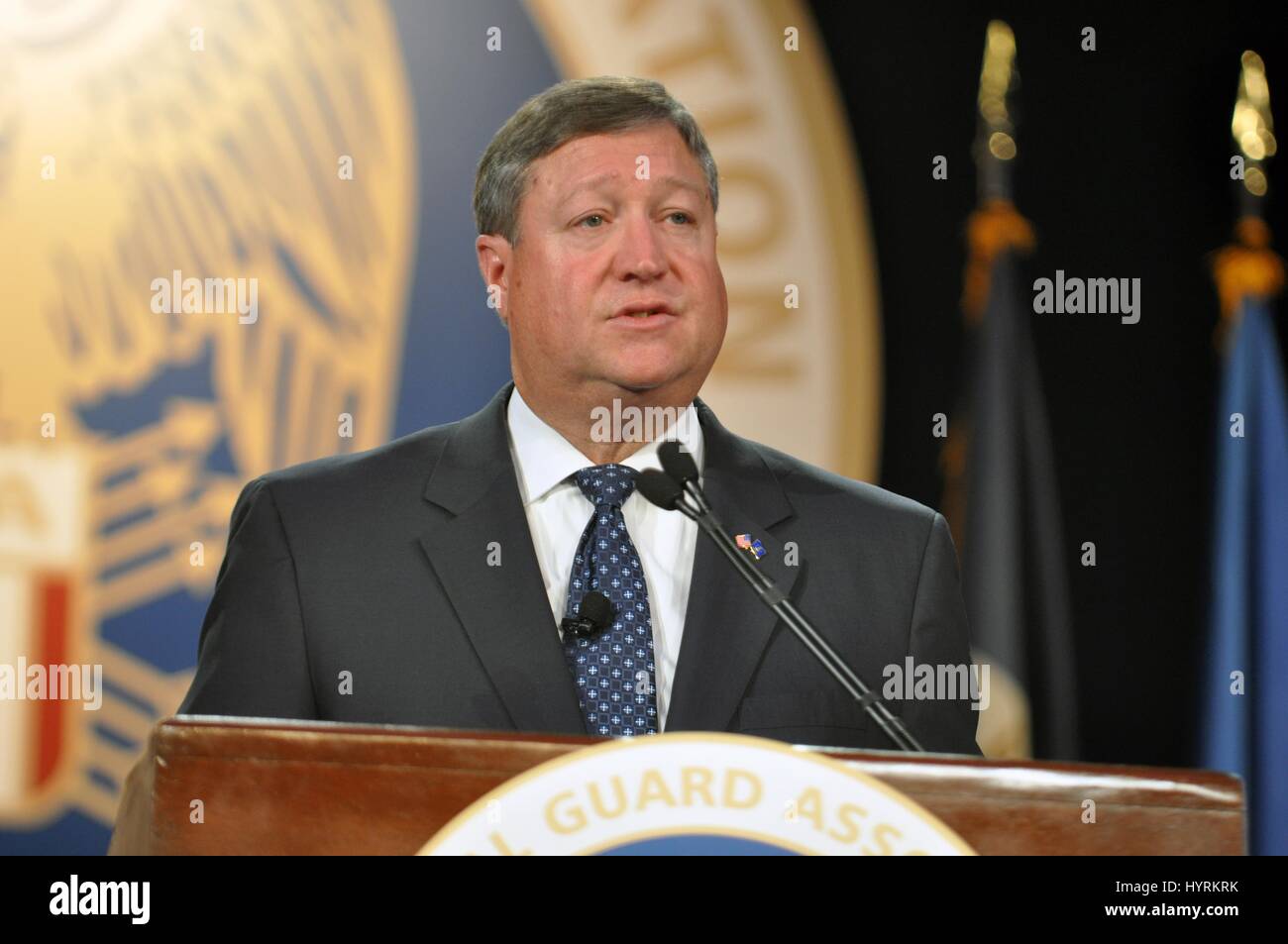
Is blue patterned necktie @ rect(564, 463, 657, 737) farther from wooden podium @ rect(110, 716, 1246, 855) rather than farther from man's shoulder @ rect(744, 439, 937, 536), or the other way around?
wooden podium @ rect(110, 716, 1246, 855)

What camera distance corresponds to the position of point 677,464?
1511 millimetres

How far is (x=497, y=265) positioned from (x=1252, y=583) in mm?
1999

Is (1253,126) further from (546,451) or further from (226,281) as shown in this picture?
(226,281)

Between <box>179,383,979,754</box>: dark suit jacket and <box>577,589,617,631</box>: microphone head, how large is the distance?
8cm

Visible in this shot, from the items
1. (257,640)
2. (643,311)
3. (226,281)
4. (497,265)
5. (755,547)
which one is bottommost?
(257,640)

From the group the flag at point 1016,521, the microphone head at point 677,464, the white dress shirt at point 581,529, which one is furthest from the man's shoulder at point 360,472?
the flag at point 1016,521

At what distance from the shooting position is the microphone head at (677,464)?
1.50m

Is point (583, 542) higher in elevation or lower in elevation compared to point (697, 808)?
higher

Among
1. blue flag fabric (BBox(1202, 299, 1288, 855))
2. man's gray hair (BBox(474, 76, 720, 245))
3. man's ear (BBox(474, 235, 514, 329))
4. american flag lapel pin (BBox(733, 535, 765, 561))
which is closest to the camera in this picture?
american flag lapel pin (BBox(733, 535, 765, 561))

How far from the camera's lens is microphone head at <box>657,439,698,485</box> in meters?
1.50

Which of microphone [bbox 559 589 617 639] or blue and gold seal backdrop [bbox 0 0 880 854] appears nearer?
microphone [bbox 559 589 617 639]

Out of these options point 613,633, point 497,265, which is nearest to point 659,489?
point 613,633
